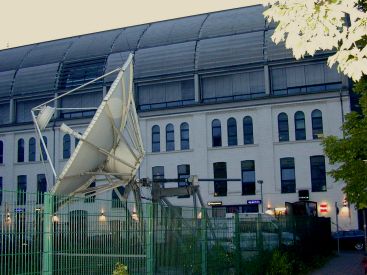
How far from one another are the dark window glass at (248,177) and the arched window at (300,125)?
16.1 ft

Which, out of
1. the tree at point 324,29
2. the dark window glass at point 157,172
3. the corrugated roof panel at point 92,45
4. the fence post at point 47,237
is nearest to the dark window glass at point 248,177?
the dark window glass at point 157,172

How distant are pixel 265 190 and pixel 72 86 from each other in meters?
23.0

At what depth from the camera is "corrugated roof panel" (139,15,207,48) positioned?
58719 millimetres

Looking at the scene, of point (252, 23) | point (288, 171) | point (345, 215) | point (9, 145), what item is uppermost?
point (252, 23)

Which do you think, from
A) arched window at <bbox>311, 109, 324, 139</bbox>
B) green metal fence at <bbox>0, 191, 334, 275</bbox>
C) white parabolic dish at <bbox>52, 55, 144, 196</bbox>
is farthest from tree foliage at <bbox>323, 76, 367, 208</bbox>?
arched window at <bbox>311, 109, 324, 139</bbox>

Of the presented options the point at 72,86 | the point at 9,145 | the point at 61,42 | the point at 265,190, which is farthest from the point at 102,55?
the point at 265,190

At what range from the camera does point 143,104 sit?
5803cm

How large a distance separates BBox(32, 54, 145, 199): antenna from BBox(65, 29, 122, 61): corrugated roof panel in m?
35.1

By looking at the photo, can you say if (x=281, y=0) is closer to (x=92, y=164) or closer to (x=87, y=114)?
(x=92, y=164)

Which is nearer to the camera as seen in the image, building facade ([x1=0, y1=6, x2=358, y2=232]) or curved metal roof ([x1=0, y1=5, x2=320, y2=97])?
building facade ([x1=0, y1=6, x2=358, y2=232])

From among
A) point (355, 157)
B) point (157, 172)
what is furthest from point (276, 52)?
point (355, 157)

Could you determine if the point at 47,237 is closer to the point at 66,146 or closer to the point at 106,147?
the point at 106,147

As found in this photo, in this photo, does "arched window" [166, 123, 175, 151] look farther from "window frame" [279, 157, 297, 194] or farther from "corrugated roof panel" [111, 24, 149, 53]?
"window frame" [279, 157, 297, 194]

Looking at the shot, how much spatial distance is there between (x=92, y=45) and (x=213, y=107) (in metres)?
17.0
